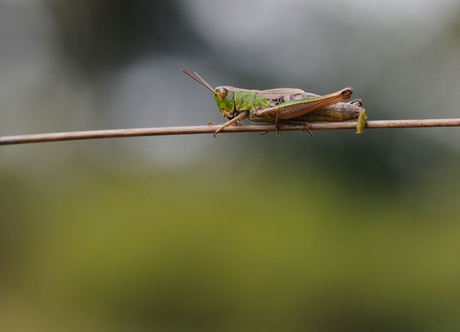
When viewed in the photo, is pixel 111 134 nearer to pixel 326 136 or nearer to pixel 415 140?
pixel 326 136

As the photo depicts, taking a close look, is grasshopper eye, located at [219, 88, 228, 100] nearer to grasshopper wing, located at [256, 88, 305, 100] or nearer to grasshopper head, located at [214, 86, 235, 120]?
grasshopper head, located at [214, 86, 235, 120]

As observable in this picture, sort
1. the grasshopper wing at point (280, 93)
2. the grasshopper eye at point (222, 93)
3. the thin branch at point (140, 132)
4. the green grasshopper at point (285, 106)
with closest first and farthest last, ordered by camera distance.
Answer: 1. the thin branch at point (140, 132)
2. the green grasshopper at point (285, 106)
3. the grasshopper wing at point (280, 93)
4. the grasshopper eye at point (222, 93)

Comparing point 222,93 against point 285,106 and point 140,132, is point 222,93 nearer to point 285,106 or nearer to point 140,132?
point 285,106

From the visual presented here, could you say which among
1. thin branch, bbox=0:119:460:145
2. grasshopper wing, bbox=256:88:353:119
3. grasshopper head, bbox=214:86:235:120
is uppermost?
grasshopper head, bbox=214:86:235:120

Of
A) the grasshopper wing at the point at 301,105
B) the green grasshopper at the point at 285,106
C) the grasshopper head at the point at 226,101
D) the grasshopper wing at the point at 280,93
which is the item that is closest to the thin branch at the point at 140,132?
the green grasshopper at the point at 285,106

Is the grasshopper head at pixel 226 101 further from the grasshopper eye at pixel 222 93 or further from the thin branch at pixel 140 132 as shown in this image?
the thin branch at pixel 140 132

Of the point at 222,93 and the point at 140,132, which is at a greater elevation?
the point at 222,93

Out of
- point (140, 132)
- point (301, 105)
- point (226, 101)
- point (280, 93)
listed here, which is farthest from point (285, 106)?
point (140, 132)

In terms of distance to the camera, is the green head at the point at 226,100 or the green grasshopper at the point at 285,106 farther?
the green head at the point at 226,100

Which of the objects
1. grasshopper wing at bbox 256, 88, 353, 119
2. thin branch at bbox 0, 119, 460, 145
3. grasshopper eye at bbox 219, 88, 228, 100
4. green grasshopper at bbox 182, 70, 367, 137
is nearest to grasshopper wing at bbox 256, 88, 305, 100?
green grasshopper at bbox 182, 70, 367, 137
